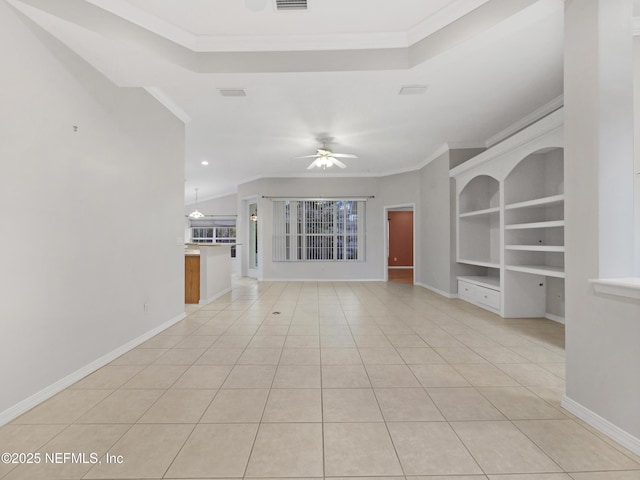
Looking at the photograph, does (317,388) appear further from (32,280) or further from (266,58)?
(266,58)

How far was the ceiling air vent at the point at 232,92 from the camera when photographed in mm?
3396

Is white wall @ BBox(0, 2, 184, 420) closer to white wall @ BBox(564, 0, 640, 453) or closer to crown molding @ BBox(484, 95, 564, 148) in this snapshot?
white wall @ BBox(564, 0, 640, 453)

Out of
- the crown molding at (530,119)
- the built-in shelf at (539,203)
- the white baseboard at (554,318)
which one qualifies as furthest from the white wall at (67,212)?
the white baseboard at (554,318)

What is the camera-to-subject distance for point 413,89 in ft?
11.0

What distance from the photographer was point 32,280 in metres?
2.04

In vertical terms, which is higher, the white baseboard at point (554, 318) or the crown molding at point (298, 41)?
the crown molding at point (298, 41)

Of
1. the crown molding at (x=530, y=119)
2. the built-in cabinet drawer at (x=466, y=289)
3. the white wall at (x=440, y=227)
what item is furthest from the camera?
the white wall at (x=440, y=227)

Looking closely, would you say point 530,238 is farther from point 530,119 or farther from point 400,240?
point 400,240

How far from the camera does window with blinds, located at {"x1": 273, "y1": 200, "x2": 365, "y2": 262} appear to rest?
8.24 meters

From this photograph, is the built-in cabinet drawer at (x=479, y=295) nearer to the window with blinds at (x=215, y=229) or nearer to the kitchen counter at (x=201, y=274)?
the kitchen counter at (x=201, y=274)

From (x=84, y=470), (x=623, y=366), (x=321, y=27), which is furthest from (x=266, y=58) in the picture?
(x=623, y=366)

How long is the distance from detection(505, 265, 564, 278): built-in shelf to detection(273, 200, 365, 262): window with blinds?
4.46 metres

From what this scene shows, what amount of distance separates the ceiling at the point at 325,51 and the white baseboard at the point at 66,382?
2.63 meters

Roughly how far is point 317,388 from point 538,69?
391 cm
